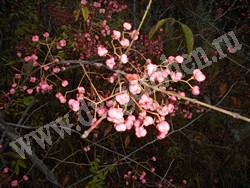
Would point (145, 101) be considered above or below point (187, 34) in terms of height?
below

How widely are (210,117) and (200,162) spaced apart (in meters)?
0.71

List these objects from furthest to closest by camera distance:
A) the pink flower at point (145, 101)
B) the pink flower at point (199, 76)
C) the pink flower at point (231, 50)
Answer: the pink flower at point (231, 50) → the pink flower at point (199, 76) → the pink flower at point (145, 101)

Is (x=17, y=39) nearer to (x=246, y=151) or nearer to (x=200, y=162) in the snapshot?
(x=200, y=162)

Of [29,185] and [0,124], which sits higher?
[0,124]

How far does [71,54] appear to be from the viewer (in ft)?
12.0

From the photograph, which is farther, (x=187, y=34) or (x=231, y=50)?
(x=231, y=50)

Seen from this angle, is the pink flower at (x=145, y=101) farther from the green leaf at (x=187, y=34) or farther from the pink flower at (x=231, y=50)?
the pink flower at (x=231, y=50)

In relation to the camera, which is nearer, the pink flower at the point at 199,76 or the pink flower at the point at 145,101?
the pink flower at the point at 145,101

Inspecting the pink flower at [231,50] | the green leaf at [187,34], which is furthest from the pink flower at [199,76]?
the pink flower at [231,50]

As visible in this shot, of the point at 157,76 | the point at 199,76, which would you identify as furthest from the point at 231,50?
the point at 157,76

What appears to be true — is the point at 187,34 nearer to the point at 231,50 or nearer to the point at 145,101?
the point at 145,101

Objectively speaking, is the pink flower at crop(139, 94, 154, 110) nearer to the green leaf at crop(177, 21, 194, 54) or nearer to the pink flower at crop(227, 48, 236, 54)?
the green leaf at crop(177, 21, 194, 54)

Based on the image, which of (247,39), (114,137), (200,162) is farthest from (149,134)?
(247,39)

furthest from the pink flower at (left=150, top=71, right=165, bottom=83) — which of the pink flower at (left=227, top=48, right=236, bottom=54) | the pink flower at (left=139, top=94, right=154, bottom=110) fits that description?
the pink flower at (left=227, top=48, right=236, bottom=54)
